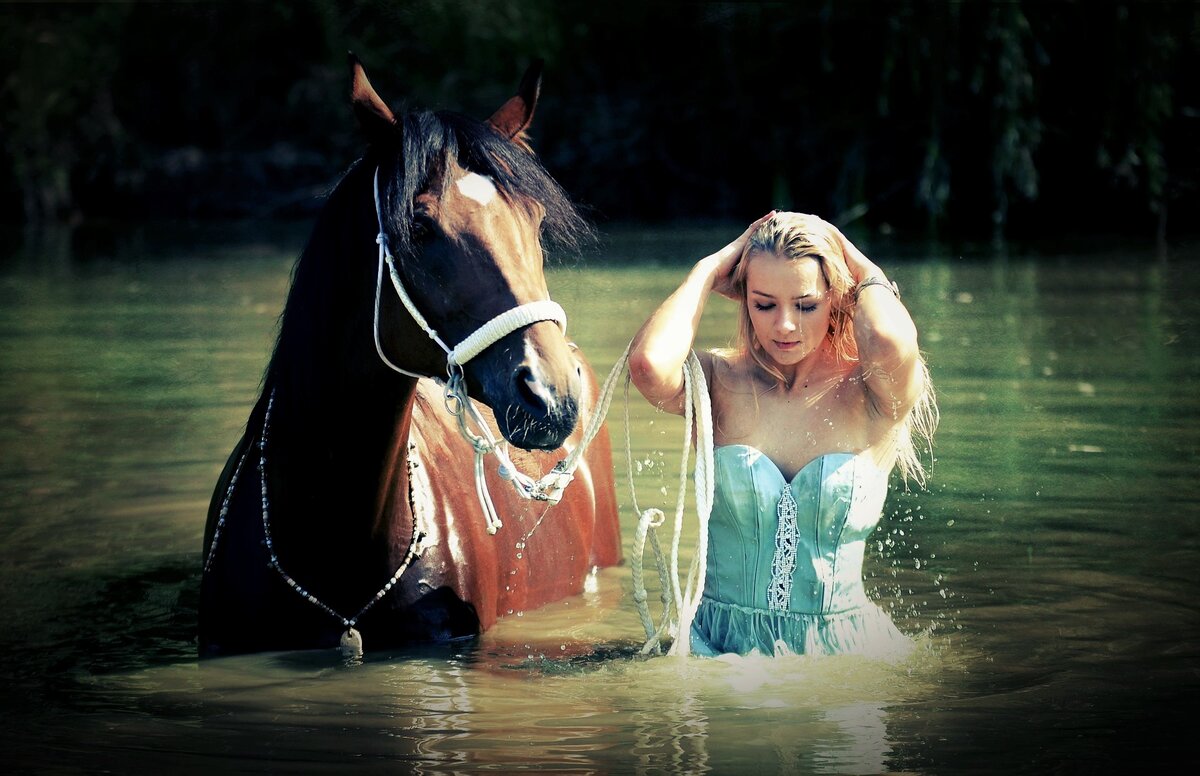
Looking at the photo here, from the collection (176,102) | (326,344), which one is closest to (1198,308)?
(326,344)

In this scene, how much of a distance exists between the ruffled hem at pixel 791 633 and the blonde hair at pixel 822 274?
459 millimetres

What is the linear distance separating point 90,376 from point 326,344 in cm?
608

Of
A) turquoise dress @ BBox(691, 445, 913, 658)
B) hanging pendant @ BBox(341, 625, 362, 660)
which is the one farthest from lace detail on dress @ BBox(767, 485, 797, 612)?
hanging pendant @ BBox(341, 625, 362, 660)

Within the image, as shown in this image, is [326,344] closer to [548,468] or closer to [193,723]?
[193,723]

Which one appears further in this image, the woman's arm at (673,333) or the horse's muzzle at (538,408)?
the woman's arm at (673,333)

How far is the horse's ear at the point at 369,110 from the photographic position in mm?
3631

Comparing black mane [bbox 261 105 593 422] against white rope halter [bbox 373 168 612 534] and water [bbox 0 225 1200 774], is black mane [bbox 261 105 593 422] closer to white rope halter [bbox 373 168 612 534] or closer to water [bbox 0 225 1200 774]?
white rope halter [bbox 373 168 612 534]

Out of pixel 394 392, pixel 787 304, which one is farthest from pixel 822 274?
pixel 394 392

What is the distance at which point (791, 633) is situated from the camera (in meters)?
3.92

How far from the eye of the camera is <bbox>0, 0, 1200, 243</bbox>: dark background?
15.4 meters

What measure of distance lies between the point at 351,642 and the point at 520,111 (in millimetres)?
1419

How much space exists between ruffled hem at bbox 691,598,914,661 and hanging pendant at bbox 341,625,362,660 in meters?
0.86

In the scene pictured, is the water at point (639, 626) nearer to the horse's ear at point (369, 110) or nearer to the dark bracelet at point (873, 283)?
the dark bracelet at point (873, 283)

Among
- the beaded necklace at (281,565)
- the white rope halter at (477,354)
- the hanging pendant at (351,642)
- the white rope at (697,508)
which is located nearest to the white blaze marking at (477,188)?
the white rope halter at (477,354)
